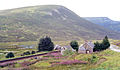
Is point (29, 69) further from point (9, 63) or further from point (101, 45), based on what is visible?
point (101, 45)

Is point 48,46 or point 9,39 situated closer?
point 48,46

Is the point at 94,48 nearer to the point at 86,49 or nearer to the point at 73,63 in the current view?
the point at 86,49

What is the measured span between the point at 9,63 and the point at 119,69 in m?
38.1

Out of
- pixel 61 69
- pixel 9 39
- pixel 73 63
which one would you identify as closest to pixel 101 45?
pixel 73 63

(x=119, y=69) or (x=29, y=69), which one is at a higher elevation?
(x=119, y=69)

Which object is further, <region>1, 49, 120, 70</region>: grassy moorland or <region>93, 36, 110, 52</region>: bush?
<region>93, 36, 110, 52</region>: bush

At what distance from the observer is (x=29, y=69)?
36.5 metres

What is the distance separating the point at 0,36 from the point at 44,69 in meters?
180

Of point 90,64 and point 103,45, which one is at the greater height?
point 103,45

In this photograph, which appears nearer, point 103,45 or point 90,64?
point 90,64

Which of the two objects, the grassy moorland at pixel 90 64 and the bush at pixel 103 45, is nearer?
the grassy moorland at pixel 90 64

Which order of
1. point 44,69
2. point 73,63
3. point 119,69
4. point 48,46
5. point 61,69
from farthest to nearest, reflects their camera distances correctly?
1. point 48,46
2. point 73,63
3. point 44,69
4. point 61,69
5. point 119,69

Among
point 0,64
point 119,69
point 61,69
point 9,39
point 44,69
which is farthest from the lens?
point 9,39

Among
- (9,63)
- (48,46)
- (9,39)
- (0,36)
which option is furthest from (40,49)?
(0,36)
